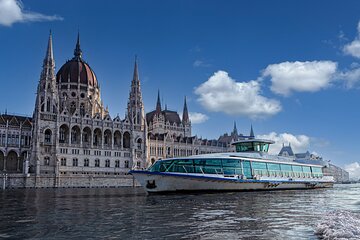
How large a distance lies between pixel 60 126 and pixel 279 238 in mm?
98085

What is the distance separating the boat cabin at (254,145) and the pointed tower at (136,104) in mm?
61094

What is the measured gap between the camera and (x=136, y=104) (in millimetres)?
127750

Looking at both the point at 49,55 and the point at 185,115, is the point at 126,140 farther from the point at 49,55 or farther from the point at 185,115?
the point at 185,115

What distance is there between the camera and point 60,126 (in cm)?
10556

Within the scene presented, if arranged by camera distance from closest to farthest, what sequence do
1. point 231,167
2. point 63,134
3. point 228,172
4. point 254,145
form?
point 228,172 < point 231,167 < point 254,145 < point 63,134

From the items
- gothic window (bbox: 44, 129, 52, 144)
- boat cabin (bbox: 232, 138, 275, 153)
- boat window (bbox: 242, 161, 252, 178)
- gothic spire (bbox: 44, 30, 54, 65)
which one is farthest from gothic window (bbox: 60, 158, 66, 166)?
boat window (bbox: 242, 161, 252, 178)

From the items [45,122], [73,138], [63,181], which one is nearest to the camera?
[63,181]

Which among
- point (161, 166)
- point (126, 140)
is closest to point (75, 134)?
point (126, 140)

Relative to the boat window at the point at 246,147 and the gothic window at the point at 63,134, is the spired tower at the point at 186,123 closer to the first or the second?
the gothic window at the point at 63,134

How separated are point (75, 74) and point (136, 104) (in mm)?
22860

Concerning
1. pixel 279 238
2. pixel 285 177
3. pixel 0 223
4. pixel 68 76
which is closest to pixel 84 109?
pixel 68 76

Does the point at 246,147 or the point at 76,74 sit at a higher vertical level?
the point at 76,74

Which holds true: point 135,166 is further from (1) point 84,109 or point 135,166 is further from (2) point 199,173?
(2) point 199,173

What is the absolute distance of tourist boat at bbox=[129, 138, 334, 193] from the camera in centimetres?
4759
